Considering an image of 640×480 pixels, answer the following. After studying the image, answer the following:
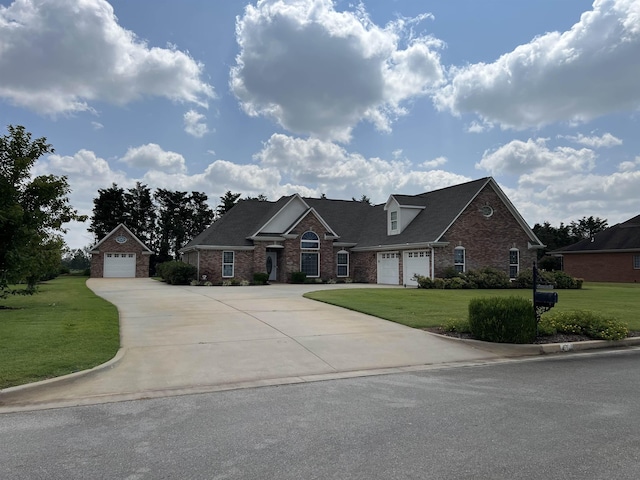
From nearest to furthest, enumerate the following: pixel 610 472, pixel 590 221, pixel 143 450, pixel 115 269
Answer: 1. pixel 610 472
2. pixel 143 450
3. pixel 115 269
4. pixel 590 221

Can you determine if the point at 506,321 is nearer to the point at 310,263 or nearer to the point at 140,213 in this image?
the point at 310,263

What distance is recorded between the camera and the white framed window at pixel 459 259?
28.9m

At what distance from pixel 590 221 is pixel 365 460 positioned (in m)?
81.4

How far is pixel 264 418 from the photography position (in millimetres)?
5391

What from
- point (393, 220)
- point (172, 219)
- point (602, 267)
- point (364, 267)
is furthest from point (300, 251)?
point (172, 219)

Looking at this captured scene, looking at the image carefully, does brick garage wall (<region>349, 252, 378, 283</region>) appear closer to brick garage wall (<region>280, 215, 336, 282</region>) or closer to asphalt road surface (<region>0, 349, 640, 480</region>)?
brick garage wall (<region>280, 215, 336, 282</region>)

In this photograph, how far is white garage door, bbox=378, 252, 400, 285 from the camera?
1236 inches

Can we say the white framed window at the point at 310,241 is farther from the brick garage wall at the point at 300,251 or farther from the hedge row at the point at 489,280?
the hedge row at the point at 489,280

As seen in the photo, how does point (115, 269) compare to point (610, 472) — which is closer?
point (610, 472)

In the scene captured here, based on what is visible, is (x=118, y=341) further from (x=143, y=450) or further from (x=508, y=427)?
(x=508, y=427)

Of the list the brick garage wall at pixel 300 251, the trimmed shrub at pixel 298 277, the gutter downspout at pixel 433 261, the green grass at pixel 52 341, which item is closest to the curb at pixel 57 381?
the green grass at pixel 52 341

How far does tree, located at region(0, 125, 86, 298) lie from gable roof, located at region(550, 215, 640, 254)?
3986cm

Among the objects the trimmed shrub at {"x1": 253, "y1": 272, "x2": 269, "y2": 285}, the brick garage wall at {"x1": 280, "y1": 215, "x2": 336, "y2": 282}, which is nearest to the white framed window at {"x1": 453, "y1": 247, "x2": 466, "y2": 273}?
the brick garage wall at {"x1": 280, "y1": 215, "x2": 336, "y2": 282}

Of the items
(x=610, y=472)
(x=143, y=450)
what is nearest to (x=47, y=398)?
(x=143, y=450)
